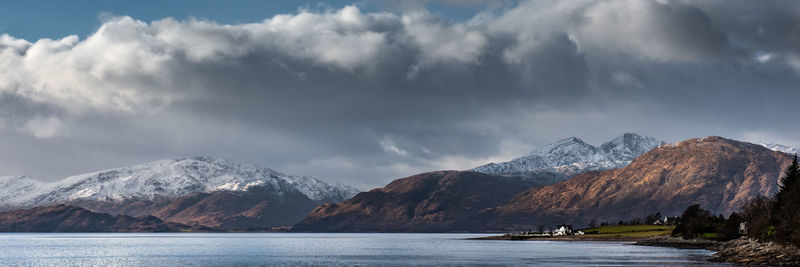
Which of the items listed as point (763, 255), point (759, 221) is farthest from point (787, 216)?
point (759, 221)

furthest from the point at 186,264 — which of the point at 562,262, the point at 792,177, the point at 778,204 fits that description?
the point at 792,177

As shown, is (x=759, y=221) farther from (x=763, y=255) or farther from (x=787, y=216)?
(x=763, y=255)

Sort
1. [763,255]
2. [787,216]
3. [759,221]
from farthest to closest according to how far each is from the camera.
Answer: [759,221] < [787,216] < [763,255]

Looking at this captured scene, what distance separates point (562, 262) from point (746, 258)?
29698 millimetres

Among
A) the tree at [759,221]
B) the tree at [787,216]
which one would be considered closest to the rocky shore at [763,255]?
the tree at [787,216]

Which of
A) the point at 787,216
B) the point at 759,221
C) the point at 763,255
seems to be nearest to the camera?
the point at 763,255

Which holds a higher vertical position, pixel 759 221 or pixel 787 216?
pixel 759 221

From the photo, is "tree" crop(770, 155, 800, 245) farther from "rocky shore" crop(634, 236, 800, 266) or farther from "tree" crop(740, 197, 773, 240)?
"tree" crop(740, 197, 773, 240)

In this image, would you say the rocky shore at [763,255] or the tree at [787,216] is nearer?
the rocky shore at [763,255]

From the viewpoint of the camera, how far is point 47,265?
143 m

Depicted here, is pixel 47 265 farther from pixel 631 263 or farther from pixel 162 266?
pixel 631 263

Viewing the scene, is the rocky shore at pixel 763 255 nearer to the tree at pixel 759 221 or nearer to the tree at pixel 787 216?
the tree at pixel 787 216

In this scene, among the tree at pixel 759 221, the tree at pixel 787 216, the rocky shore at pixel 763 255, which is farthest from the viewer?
the tree at pixel 759 221

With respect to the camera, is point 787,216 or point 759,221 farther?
point 759,221
